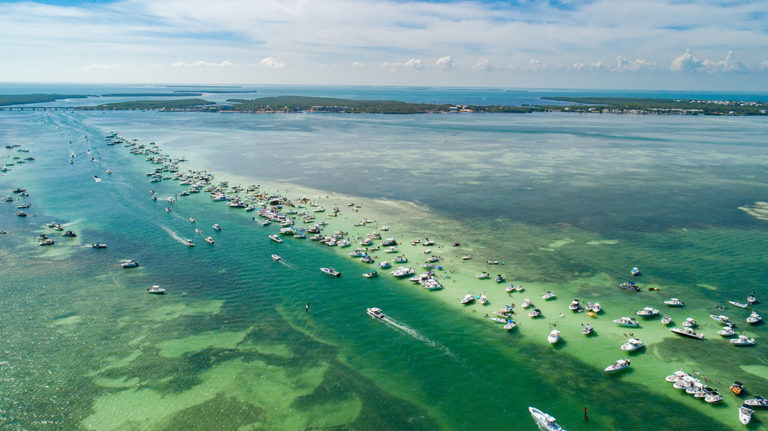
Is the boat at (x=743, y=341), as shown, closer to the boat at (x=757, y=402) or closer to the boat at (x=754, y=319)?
the boat at (x=754, y=319)

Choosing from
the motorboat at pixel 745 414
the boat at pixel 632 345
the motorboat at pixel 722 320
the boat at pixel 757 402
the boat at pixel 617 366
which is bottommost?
the motorboat at pixel 745 414

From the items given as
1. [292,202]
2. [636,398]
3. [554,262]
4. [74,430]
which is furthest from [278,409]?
[292,202]

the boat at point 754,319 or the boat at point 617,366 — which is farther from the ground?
the boat at point 754,319

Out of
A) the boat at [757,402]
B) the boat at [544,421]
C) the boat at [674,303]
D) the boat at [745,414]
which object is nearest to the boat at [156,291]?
the boat at [544,421]

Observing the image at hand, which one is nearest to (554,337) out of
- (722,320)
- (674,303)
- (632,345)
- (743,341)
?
(632,345)

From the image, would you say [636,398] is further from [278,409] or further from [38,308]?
[38,308]

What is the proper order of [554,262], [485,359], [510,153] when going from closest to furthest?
[485,359], [554,262], [510,153]
